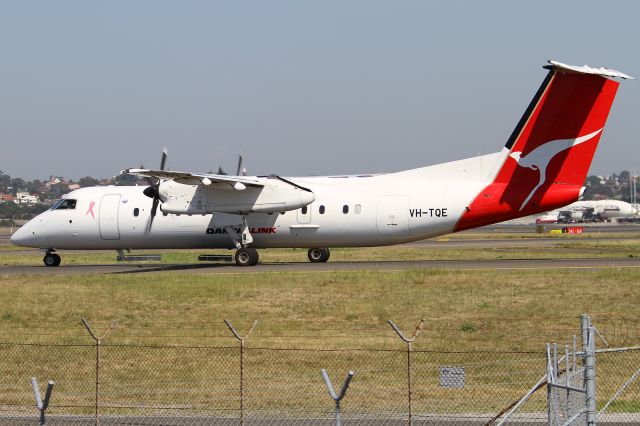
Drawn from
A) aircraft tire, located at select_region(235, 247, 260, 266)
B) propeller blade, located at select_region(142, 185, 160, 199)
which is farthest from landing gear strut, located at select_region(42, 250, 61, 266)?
aircraft tire, located at select_region(235, 247, 260, 266)

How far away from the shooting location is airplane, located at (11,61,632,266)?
34938 mm

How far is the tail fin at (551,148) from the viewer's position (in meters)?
34.5

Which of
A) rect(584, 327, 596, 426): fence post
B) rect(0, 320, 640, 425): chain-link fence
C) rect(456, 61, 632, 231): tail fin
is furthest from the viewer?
rect(456, 61, 632, 231): tail fin

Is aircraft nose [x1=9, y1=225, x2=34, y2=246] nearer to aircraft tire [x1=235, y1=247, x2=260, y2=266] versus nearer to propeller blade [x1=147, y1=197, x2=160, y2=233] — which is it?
propeller blade [x1=147, y1=197, x2=160, y2=233]

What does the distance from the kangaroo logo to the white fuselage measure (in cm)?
106

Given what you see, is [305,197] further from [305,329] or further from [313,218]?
[305,329]

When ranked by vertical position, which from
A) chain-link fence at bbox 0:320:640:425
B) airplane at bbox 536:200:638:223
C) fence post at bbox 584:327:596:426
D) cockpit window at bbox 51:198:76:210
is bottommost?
chain-link fence at bbox 0:320:640:425

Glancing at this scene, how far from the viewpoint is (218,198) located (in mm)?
38094

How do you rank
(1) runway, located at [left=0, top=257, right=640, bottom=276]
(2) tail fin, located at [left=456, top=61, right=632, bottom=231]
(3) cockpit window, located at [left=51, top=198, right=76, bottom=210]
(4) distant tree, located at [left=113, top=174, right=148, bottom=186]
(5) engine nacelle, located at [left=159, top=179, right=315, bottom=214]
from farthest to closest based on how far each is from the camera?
(4) distant tree, located at [left=113, top=174, right=148, bottom=186] → (3) cockpit window, located at [left=51, top=198, right=76, bottom=210] → (5) engine nacelle, located at [left=159, top=179, right=315, bottom=214] → (1) runway, located at [left=0, top=257, right=640, bottom=276] → (2) tail fin, located at [left=456, top=61, right=632, bottom=231]

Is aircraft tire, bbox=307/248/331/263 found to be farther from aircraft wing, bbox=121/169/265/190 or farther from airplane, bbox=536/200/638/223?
→ airplane, bbox=536/200/638/223

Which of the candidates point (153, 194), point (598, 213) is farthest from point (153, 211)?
point (598, 213)

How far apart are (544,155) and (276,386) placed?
18030 millimetres

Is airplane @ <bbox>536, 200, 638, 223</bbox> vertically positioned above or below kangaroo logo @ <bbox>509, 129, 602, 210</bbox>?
above

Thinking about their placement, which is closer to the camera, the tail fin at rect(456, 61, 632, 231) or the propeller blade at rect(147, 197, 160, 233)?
the tail fin at rect(456, 61, 632, 231)
